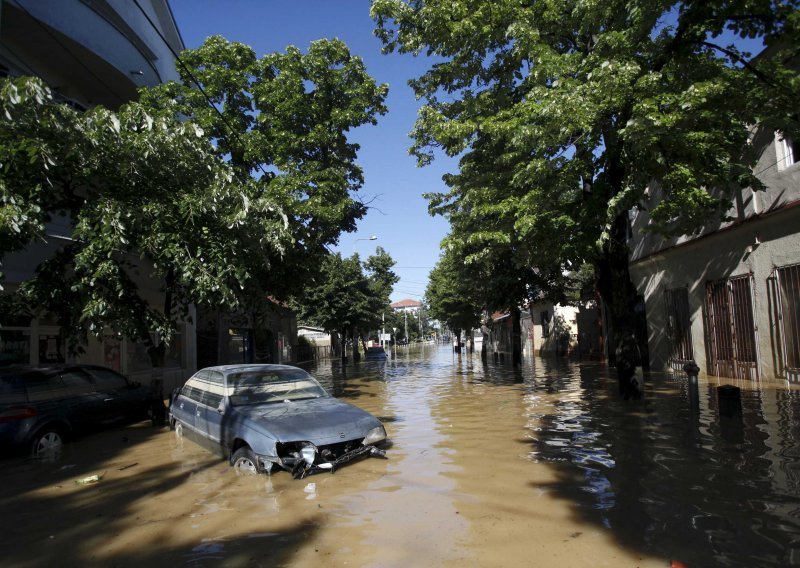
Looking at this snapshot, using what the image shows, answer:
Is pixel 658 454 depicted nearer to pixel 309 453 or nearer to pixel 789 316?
pixel 309 453

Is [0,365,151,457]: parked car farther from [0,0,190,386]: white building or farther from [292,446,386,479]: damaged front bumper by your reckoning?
[292,446,386,479]: damaged front bumper

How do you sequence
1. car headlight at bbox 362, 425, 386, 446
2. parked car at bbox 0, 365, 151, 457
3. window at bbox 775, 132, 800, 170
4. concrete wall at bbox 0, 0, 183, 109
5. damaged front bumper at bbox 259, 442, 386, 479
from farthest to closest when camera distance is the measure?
concrete wall at bbox 0, 0, 183, 109 → window at bbox 775, 132, 800, 170 → parked car at bbox 0, 365, 151, 457 → car headlight at bbox 362, 425, 386, 446 → damaged front bumper at bbox 259, 442, 386, 479

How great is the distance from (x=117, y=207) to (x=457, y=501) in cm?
689

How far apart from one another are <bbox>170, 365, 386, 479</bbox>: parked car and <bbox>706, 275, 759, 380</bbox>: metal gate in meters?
11.2

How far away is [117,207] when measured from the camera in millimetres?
8539

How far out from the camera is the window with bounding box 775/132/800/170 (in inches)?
470

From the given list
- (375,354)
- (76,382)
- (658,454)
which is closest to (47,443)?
(76,382)

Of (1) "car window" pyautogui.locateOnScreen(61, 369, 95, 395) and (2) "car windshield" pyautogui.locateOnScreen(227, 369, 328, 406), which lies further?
(1) "car window" pyautogui.locateOnScreen(61, 369, 95, 395)

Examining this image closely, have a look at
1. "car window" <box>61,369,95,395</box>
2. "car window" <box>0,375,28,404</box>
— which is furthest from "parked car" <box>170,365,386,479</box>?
"car window" <box>0,375,28,404</box>

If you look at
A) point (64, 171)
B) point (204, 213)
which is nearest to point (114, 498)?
point (204, 213)

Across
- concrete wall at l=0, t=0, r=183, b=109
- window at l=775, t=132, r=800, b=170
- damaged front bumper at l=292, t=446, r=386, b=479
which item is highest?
concrete wall at l=0, t=0, r=183, b=109

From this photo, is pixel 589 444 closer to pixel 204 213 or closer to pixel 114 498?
pixel 114 498

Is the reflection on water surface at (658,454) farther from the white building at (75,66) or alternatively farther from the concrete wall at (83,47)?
the concrete wall at (83,47)

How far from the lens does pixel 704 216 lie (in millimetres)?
9477
